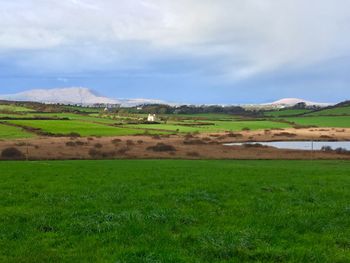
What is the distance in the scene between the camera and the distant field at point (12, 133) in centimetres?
9428

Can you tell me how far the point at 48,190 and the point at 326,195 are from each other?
12.3 meters

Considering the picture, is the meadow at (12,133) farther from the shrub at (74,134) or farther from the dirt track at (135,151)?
the shrub at (74,134)

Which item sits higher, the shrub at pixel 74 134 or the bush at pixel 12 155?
the shrub at pixel 74 134

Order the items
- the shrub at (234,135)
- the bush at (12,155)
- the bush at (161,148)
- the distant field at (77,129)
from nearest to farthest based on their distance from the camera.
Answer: the bush at (12,155) → the bush at (161,148) → the distant field at (77,129) → the shrub at (234,135)

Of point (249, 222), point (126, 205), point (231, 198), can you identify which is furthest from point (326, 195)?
point (126, 205)

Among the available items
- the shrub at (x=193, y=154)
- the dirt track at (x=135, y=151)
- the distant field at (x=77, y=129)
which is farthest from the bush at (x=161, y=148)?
the distant field at (x=77, y=129)

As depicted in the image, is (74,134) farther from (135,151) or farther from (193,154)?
(193,154)

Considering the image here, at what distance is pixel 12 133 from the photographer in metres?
99.1

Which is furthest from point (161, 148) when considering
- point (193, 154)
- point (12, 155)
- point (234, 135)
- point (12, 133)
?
point (234, 135)

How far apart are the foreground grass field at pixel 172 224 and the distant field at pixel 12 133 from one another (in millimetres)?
78390

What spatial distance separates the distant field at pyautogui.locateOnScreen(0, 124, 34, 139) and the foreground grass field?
7839 centimetres

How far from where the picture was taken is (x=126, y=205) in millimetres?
15875

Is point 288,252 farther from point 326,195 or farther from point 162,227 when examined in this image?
point 326,195

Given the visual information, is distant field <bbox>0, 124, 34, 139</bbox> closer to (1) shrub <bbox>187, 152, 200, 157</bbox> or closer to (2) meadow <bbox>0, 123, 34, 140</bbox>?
(2) meadow <bbox>0, 123, 34, 140</bbox>
